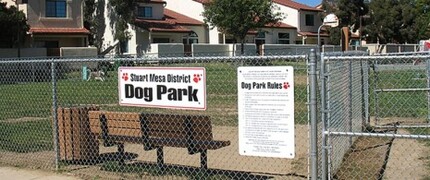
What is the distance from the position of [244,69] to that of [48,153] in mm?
4682

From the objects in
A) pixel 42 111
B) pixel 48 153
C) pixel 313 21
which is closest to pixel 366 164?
pixel 48 153

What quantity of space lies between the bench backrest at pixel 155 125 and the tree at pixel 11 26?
1275 inches

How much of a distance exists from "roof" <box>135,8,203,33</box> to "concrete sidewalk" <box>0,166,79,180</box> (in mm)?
40342

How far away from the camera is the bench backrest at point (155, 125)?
7.31m

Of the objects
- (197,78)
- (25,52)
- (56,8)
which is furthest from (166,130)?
(56,8)

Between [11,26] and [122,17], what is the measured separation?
36.7 feet

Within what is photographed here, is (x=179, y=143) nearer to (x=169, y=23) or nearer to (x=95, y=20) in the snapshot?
(x=95, y=20)

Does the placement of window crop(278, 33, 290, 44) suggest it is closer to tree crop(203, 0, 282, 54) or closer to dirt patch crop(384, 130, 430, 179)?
tree crop(203, 0, 282, 54)

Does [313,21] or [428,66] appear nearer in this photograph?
[428,66]

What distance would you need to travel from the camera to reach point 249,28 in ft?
157

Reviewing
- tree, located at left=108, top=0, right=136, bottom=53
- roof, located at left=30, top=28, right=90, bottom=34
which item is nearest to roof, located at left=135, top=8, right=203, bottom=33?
tree, located at left=108, top=0, right=136, bottom=53

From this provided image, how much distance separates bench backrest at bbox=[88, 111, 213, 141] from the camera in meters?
7.31

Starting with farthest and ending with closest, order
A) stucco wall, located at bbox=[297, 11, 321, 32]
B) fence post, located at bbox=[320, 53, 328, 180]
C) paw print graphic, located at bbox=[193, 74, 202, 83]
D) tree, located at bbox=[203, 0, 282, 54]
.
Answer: stucco wall, located at bbox=[297, 11, 321, 32] < tree, located at bbox=[203, 0, 282, 54] < paw print graphic, located at bbox=[193, 74, 202, 83] < fence post, located at bbox=[320, 53, 328, 180]

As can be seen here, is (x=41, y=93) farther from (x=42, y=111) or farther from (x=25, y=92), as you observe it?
(x=42, y=111)
